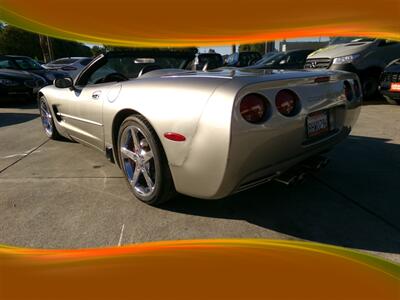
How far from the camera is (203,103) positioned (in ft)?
6.98

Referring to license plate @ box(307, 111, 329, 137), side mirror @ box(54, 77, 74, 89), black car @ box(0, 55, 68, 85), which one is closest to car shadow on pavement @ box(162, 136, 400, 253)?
license plate @ box(307, 111, 329, 137)

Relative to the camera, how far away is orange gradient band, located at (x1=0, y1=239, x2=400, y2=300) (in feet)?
6.02

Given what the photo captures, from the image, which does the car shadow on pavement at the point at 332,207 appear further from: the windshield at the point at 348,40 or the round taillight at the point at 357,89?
the windshield at the point at 348,40

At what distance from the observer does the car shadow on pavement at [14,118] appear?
6716mm

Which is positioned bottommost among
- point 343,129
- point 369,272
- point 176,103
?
point 369,272

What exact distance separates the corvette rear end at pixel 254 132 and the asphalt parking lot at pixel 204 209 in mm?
394

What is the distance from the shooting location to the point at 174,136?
2.30 metres

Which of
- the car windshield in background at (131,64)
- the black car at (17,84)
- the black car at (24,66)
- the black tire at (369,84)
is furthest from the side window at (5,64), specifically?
the black tire at (369,84)

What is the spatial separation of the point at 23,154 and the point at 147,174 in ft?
8.33

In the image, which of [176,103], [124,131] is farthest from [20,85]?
[176,103]

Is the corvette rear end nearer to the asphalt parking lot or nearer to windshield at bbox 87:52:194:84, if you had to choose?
the asphalt parking lot

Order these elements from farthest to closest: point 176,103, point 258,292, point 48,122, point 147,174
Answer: point 48,122 → point 147,174 → point 176,103 → point 258,292

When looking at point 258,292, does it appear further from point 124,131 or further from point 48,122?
point 48,122

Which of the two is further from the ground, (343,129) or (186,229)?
(343,129)
